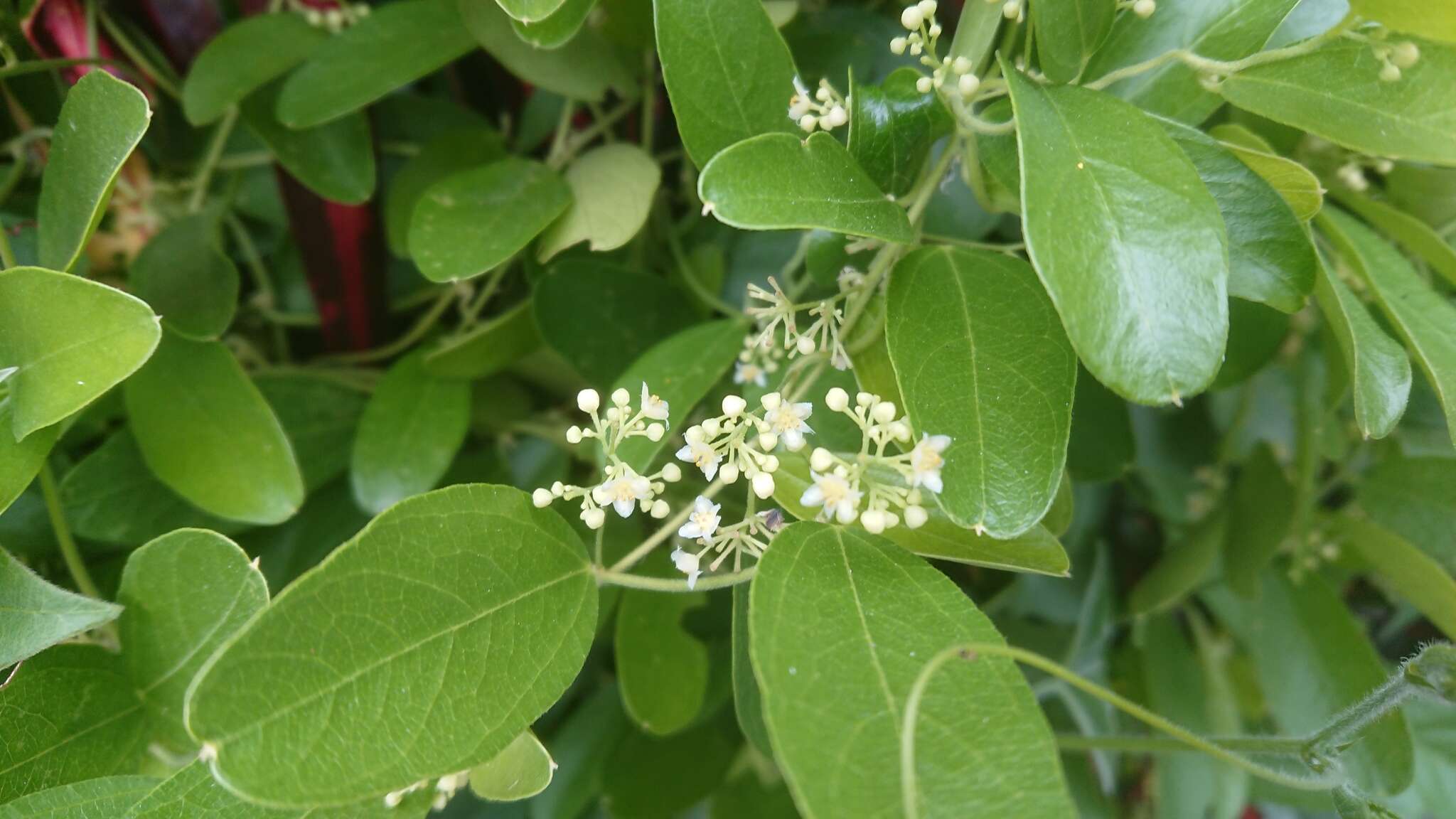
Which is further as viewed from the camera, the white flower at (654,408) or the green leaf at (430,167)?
the green leaf at (430,167)

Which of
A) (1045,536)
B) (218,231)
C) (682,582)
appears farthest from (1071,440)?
(218,231)

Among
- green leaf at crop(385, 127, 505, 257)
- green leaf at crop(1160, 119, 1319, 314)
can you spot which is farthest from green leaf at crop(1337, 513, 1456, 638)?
green leaf at crop(385, 127, 505, 257)

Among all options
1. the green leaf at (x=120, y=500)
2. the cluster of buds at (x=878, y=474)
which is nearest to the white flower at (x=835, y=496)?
the cluster of buds at (x=878, y=474)

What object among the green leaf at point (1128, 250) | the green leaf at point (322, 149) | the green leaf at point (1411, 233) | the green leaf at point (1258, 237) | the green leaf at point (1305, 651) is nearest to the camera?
the green leaf at point (1128, 250)

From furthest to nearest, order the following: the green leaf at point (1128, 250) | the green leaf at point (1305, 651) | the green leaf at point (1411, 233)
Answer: the green leaf at point (1305, 651) → the green leaf at point (1411, 233) → the green leaf at point (1128, 250)

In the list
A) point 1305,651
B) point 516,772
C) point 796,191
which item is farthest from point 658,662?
point 1305,651

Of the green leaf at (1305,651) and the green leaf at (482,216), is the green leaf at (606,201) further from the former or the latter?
the green leaf at (1305,651)

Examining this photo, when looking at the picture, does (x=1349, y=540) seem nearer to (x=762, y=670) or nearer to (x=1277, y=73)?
(x=1277, y=73)
